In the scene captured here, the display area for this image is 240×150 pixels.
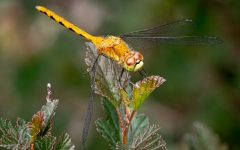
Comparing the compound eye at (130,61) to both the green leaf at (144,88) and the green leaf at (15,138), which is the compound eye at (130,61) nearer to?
the green leaf at (144,88)

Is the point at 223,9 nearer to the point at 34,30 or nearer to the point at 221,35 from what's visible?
the point at 221,35

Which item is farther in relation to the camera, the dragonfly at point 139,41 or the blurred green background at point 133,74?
the blurred green background at point 133,74

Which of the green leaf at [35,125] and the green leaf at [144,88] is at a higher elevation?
the green leaf at [144,88]

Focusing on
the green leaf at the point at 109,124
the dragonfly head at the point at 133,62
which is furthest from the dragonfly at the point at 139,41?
the green leaf at the point at 109,124

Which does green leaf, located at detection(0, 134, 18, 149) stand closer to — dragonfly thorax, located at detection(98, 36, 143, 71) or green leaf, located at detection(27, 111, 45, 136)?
green leaf, located at detection(27, 111, 45, 136)

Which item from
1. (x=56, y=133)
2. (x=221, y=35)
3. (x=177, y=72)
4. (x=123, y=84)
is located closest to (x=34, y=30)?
(x=56, y=133)

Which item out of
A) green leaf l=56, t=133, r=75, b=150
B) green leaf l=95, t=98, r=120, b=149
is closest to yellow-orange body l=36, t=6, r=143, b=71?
green leaf l=95, t=98, r=120, b=149

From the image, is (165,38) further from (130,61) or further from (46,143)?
(46,143)

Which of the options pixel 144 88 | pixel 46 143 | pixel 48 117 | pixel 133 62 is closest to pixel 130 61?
pixel 133 62
